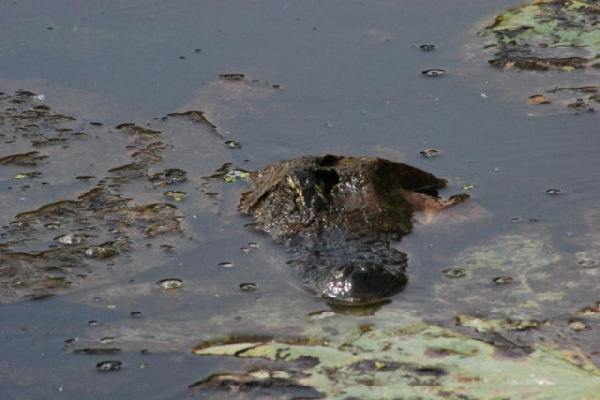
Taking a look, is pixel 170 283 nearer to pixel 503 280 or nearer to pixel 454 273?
pixel 454 273

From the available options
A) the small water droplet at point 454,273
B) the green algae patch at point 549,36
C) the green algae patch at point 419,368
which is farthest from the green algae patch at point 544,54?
the green algae patch at point 419,368

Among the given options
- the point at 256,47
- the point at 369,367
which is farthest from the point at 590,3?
the point at 369,367

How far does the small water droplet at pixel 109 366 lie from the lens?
4594 millimetres

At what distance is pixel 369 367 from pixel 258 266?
52.0 inches

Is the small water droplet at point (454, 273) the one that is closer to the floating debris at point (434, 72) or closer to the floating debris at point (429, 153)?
the floating debris at point (429, 153)

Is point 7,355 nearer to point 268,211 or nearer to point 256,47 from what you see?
point 268,211

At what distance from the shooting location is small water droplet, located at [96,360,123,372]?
4.59 meters

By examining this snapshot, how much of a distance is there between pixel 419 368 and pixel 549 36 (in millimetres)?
4280

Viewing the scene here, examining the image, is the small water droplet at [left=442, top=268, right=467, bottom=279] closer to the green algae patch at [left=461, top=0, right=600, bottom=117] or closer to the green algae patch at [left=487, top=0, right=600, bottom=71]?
the green algae patch at [left=461, top=0, right=600, bottom=117]

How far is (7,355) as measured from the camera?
4773 millimetres

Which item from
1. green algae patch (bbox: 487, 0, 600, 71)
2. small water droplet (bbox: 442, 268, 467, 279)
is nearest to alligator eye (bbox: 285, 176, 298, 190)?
small water droplet (bbox: 442, 268, 467, 279)

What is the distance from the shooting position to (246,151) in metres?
6.74

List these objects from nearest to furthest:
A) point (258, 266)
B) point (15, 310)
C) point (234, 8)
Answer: point (15, 310) < point (258, 266) < point (234, 8)

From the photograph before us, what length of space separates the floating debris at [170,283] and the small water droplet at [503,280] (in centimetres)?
149
